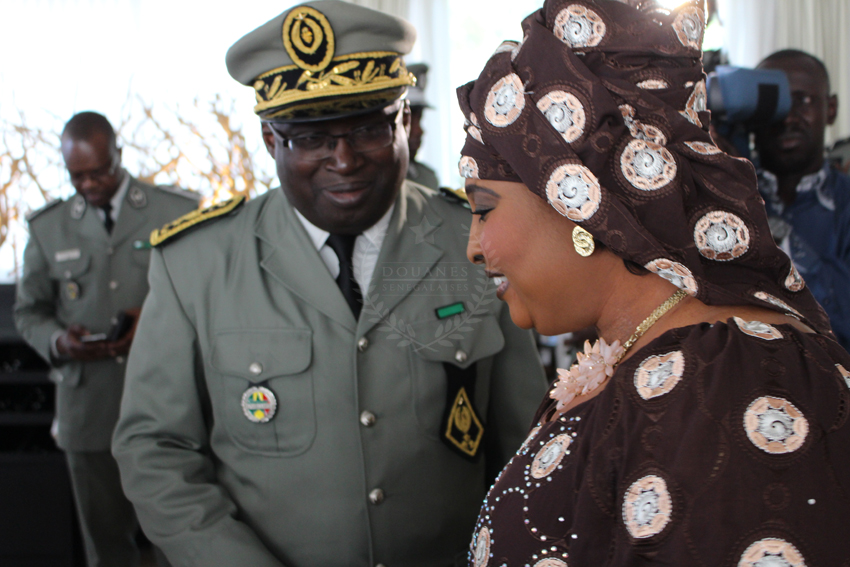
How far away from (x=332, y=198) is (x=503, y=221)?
526mm

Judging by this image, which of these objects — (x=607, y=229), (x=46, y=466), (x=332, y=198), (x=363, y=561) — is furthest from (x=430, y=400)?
(x=46, y=466)

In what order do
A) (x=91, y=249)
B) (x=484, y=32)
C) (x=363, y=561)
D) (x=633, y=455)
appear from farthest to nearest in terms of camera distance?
(x=484, y=32), (x=91, y=249), (x=363, y=561), (x=633, y=455)

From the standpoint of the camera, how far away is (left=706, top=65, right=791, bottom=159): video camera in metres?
1.96

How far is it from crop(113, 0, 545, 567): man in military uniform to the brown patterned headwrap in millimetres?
555

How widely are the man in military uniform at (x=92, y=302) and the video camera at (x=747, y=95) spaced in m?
2.18

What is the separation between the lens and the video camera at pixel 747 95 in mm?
1957

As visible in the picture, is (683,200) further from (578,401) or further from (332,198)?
(332,198)

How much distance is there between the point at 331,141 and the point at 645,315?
731mm

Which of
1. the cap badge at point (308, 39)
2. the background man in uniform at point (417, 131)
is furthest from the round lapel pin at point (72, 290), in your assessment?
the cap badge at point (308, 39)

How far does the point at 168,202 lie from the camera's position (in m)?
2.89

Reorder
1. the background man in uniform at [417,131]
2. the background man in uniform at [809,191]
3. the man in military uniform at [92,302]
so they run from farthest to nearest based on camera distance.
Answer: the background man in uniform at [417,131] < the man in military uniform at [92,302] < the background man in uniform at [809,191]

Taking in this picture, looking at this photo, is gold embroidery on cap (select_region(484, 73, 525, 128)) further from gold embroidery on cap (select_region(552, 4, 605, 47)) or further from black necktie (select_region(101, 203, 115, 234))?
black necktie (select_region(101, 203, 115, 234))

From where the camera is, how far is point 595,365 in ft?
2.78

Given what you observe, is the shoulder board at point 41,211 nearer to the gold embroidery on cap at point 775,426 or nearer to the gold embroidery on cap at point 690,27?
the gold embroidery on cap at point 690,27
